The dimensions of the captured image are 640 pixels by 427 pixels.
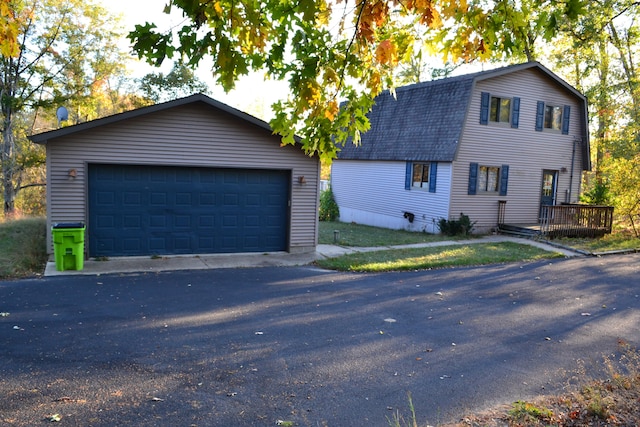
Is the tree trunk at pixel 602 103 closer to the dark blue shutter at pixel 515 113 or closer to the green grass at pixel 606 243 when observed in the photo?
the green grass at pixel 606 243

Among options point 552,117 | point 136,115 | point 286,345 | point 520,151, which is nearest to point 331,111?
point 286,345

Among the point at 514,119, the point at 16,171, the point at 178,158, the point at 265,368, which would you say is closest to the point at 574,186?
the point at 514,119

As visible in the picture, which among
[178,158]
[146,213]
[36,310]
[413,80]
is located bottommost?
[36,310]

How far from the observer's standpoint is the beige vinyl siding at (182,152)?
37.6 feet

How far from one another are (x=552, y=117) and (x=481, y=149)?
4.31 meters

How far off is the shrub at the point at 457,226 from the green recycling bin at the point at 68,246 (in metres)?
12.7

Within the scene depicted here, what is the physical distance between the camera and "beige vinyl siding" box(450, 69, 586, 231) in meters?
19.0

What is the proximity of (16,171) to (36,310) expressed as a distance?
18.1 metres

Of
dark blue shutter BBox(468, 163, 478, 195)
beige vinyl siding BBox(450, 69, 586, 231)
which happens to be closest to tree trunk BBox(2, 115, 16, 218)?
beige vinyl siding BBox(450, 69, 586, 231)

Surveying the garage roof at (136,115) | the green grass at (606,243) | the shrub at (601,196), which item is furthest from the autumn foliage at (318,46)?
the shrub at (601,196)

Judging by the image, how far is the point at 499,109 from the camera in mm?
19594

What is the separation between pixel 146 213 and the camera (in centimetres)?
1239

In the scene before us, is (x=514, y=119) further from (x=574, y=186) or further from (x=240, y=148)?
(x=240, y=148)

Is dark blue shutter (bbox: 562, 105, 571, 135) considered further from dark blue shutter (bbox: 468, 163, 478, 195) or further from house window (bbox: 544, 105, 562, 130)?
dark blue shutter (bbox: 468, 163, 478, 195)
